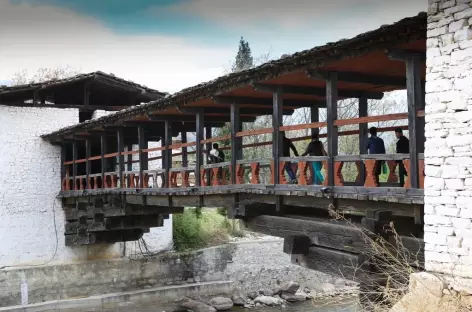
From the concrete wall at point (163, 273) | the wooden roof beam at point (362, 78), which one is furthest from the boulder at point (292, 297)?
the wooden roof beam at point (362, 78)

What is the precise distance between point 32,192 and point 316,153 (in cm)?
1094

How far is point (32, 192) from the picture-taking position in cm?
1677

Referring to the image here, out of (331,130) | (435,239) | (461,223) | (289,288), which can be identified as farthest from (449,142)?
(289,288)

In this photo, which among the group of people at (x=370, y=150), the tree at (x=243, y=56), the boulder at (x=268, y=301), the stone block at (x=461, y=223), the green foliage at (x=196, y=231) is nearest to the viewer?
the stone block at (x=461, y=223)

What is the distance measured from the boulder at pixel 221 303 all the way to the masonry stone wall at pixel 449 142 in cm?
1109

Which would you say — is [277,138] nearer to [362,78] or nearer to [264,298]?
[362,78]

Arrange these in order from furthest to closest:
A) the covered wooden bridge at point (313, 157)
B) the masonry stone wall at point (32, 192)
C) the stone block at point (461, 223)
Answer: the masonry stone wall at point (32, 192), the covered wooden bridge at point (313, 157), the stone block at point (461, 223)

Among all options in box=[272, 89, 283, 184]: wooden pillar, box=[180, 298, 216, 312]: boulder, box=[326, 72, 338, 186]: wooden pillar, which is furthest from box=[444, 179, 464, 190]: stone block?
box=[180, 298, 216, 312]: boulder

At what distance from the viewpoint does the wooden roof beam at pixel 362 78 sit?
7.32 meters

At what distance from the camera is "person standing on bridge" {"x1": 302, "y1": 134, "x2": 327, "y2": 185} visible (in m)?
8.00

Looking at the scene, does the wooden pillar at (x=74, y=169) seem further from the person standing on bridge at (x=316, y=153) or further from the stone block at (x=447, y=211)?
the stone block at (x=447, y=211)

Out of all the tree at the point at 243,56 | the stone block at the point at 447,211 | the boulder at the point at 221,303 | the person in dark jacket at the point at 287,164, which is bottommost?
the boulder at the point at 221,303

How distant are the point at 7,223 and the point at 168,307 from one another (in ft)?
16.4

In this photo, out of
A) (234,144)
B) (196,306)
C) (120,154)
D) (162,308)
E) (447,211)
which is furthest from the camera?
(162,308)
